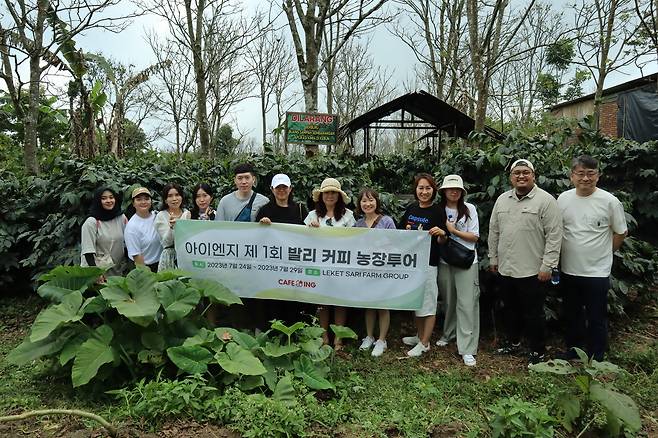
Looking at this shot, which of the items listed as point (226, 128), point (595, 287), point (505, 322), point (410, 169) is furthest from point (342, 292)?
point (226, 128)

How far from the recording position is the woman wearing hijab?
13.9 feet

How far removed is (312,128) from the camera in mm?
7809

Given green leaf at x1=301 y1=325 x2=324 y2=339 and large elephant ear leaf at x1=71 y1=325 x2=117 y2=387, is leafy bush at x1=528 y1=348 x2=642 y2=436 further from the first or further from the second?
large elephant ear leaf at x1=71 y1=325 x2=117 y2=387

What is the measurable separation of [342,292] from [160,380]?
168 centimetres

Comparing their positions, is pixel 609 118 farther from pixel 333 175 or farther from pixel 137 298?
pixel 137 298

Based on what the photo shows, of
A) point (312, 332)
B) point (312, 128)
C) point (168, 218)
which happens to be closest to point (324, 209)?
point (312, 332)

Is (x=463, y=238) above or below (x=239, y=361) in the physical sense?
above

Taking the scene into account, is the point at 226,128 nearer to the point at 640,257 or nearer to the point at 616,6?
the point at 616,6

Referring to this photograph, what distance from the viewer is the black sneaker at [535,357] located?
157 inches

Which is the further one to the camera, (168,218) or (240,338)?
(168,218)

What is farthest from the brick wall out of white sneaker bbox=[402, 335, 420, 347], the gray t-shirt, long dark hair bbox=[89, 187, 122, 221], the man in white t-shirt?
long dark hair bbox=[89, 187, 122, 221]

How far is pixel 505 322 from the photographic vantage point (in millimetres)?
4531

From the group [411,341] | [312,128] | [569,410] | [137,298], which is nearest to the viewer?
[569,410]

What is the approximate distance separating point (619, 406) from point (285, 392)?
1.93 metres
